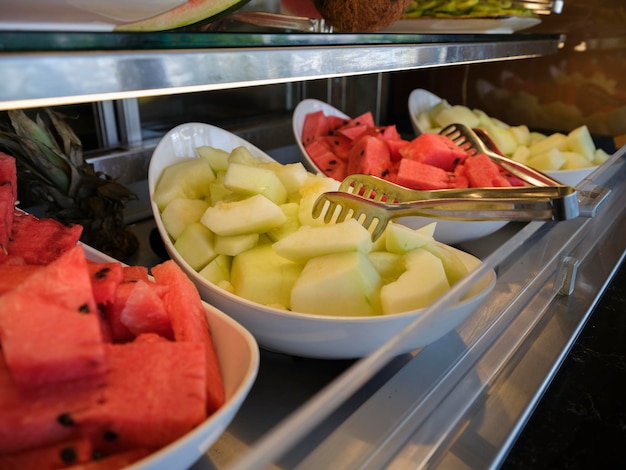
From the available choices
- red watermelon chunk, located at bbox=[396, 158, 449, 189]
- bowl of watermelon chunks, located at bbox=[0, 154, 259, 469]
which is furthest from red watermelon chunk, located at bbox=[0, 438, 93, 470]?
red watermelon chunk, located at bbox=[396, 158, 449, 189]

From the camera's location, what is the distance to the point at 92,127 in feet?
4.14

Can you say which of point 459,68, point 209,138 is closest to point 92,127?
point 209,138

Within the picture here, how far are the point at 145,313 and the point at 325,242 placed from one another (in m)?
0.23

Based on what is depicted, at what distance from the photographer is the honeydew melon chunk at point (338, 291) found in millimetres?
591

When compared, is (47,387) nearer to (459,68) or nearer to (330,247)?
(330,247)

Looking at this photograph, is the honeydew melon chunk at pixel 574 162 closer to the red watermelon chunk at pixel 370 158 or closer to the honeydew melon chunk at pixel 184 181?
the red watermelon chunk at pixel 370 158

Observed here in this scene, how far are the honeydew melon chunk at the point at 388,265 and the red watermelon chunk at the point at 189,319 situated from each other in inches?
9.4

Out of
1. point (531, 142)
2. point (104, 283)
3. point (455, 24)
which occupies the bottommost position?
point (531, 142)

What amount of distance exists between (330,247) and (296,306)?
0.28 feet

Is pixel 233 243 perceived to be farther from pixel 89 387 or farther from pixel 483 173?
pixel 483 173

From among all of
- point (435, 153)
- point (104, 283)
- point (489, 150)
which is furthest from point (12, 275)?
point (489, 150)

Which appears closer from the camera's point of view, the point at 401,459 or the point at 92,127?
the point at 401,459

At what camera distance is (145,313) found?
50cm

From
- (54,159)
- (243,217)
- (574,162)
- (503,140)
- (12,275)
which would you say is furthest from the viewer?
(503,140)
